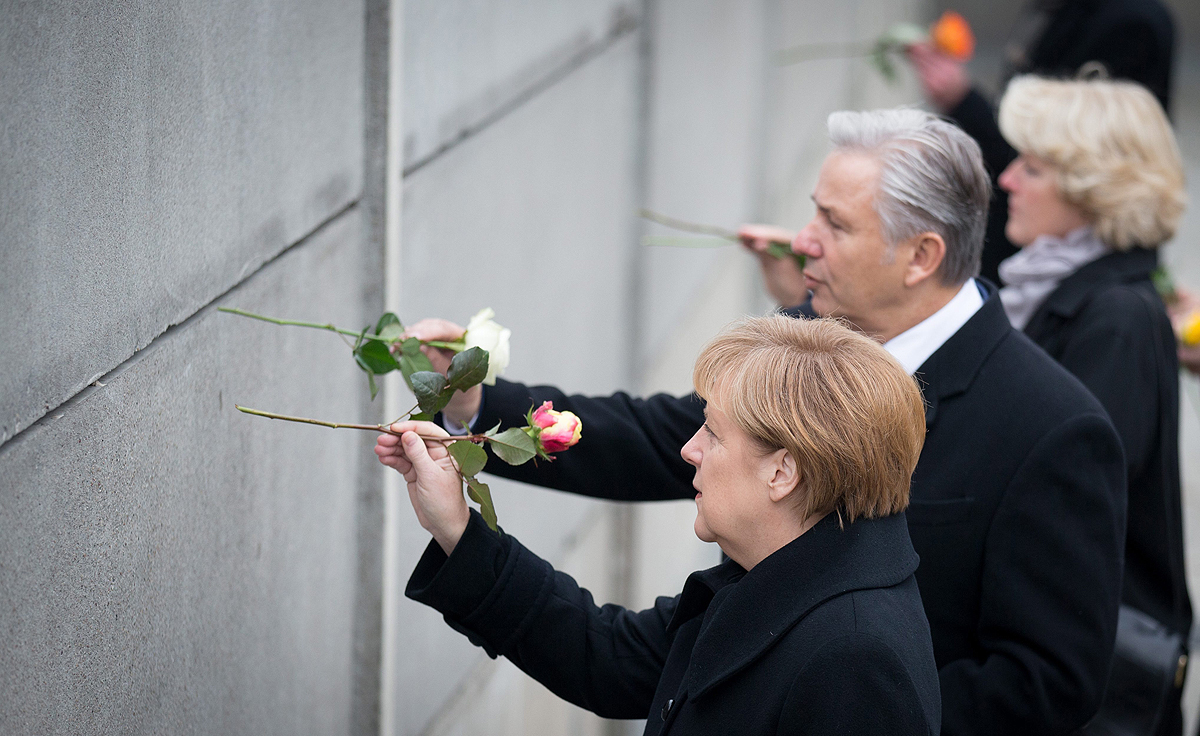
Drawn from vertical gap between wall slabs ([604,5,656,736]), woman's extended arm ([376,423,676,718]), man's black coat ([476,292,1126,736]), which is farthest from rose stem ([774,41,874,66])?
woman's extended arm ([376,423,676,718])

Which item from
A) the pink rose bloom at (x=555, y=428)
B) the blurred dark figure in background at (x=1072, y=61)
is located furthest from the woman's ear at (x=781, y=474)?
the blurred dark figure in background at (x=1072, y=61)

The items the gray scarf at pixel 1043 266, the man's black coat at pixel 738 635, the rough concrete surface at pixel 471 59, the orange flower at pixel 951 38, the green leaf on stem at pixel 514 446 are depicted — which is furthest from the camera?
the orange flower at pixel 951 38

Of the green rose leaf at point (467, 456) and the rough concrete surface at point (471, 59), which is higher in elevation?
the rough concrete surface at point (471, 59)

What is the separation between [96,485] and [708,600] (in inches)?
31.7

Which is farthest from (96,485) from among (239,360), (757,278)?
(757,278)

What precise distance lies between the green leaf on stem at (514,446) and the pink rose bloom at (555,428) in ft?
0.06

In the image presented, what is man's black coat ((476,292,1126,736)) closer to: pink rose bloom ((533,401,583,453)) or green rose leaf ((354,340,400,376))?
green rose leaf ((354,340,400,376))

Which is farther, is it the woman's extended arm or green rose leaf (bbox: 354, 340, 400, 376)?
green rose leaf (bbox: 354, 340, 400, 376)

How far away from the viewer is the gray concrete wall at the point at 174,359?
121cm

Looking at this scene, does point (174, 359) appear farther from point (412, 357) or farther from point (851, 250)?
point (851, 250)

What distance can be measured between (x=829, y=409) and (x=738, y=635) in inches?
11.9

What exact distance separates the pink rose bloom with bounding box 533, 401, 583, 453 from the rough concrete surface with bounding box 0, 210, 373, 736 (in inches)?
18.4

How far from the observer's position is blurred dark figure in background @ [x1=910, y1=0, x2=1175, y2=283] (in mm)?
4094

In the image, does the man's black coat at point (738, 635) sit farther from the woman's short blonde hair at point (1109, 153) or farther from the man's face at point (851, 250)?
the woman's short blonde hair at point (1109, 153)
